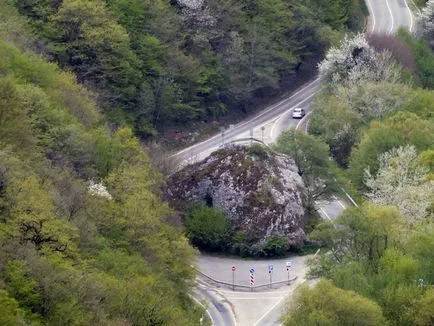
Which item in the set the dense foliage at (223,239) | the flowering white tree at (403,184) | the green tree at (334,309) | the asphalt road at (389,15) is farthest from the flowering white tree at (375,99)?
the green tree at (334,309)

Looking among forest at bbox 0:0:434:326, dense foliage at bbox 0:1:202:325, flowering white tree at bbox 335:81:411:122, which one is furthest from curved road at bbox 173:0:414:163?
dense foliage at bbox 0:1:202:325

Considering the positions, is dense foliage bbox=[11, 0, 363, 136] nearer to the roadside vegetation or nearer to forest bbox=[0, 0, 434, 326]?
forest bbox=[0, 0, 434, 326]

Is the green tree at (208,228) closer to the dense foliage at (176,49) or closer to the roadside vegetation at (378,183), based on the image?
the roadside vegetation at (378,183)

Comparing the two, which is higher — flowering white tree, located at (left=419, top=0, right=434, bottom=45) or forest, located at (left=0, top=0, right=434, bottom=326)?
flowering white tree, located at (left=419, top=0, right=434, bottom=45)

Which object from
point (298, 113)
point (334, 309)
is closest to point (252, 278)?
point (334, 309)

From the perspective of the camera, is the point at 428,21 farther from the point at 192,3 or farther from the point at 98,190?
the point at 98,190
